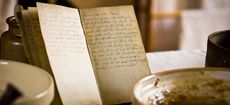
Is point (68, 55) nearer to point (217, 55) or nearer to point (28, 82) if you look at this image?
point (28, 82)

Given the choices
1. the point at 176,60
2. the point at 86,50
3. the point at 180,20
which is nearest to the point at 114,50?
the point at 86,50

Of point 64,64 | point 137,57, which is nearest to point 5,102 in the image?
point 64,64

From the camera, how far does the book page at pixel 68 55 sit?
654mm

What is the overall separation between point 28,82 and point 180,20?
1.77 meters

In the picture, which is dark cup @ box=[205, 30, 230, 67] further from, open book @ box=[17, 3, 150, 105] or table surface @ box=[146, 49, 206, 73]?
table surface @ box=[146, 49, 206, 73]

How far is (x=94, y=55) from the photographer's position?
73cm

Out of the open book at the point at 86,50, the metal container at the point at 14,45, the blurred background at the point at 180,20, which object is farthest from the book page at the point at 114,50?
the blurred background at the point at 180,20

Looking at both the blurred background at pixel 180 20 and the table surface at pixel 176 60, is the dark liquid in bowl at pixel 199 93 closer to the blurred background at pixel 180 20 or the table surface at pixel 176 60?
the table surface at pixel 176 60

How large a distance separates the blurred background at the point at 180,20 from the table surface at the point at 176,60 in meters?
0.96

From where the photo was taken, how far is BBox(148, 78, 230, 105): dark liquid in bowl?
0.68m

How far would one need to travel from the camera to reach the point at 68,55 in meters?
0.68

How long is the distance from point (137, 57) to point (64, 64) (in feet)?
0.53

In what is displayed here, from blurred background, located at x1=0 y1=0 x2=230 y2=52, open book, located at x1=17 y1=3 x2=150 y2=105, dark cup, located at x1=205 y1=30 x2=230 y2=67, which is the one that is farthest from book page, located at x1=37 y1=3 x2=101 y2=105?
blurred background, located at x1=0 y1=0 x2=230 y2=52

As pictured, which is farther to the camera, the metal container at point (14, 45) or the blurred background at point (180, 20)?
the blurred background at point (180, 20)
